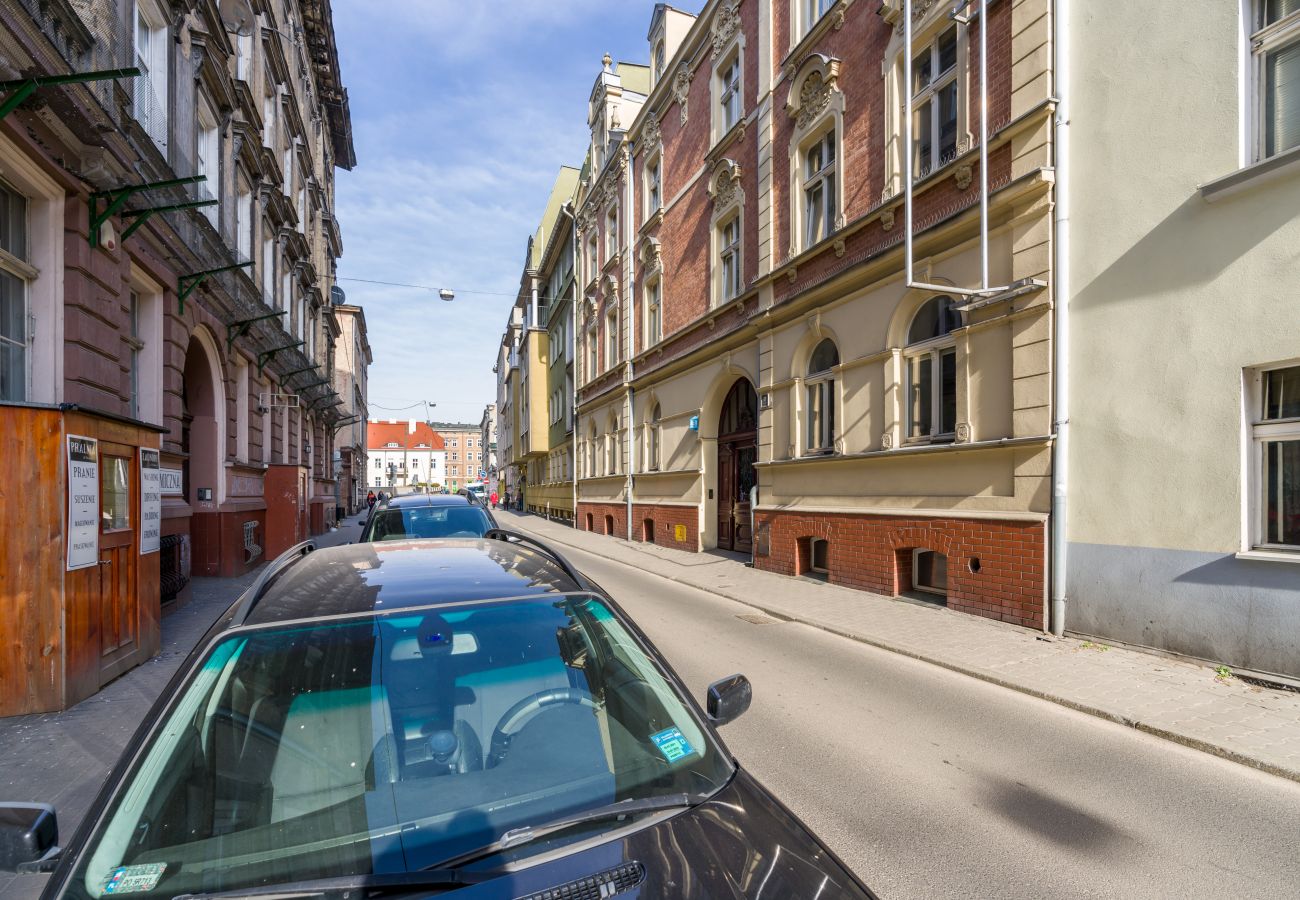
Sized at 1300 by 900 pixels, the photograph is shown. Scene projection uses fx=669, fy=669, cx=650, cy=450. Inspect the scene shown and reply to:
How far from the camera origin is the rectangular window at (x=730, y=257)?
50.9ft

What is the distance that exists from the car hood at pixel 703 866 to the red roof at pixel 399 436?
110m

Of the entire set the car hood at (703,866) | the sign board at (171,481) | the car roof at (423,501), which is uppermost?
the sign board at (171,481)

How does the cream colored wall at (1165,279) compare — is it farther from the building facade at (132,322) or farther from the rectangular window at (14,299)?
the rectangular window at (14,299)

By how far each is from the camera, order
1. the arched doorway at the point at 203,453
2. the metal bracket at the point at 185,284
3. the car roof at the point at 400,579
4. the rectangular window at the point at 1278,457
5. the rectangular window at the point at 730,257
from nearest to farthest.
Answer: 1. the car roof at the point at 400,579
2. the rectangular window at the point at 1278,457
3. the metal bracket at the point at 185,284
4. the arched doorway at the point at 203,453
5. the rectangular window at the point at 730,257

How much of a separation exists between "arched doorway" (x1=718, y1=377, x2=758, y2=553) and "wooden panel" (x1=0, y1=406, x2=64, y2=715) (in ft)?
38.3

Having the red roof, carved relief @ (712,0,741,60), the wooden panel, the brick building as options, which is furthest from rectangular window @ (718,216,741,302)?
the red roof

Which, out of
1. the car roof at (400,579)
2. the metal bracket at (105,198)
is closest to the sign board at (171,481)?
the metal bracket at (105,198)

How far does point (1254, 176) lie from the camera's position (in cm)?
588

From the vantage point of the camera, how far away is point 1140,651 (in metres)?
6.64

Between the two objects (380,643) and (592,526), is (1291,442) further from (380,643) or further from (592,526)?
(592,526)

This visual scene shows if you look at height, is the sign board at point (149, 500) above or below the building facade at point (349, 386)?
below

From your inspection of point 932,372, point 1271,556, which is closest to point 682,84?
point 932,372

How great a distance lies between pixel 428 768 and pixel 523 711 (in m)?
0.33

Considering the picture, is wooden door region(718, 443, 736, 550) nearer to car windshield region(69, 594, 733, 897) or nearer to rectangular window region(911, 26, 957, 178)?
rectangular window region(911, 26, 957, 178)
